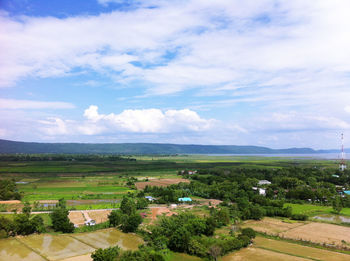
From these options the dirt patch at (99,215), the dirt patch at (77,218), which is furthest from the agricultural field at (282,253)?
the dirt patch at (77,218)

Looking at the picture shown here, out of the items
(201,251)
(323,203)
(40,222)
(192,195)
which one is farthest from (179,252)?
(323,203)

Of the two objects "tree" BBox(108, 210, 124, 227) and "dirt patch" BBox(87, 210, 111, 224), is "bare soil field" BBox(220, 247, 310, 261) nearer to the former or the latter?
"tree" BBox(108, 210, 124, 227)

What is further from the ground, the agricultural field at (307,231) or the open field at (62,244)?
the open field at (62,244)

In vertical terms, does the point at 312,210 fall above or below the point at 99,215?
below

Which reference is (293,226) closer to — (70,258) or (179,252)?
(179,252)

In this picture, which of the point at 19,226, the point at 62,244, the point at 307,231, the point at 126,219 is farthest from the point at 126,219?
the point at 307,231

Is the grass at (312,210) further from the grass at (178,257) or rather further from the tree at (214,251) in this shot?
the grass at (178,257)

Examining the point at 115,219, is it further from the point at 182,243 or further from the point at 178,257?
the point at 178,257

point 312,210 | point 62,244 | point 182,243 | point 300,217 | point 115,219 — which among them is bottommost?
point 312,210
